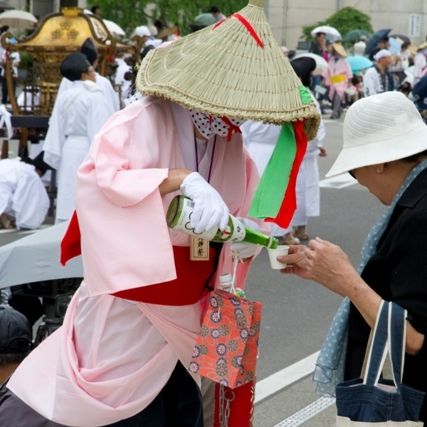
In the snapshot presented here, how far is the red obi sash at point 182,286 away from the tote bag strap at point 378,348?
2.65 ft

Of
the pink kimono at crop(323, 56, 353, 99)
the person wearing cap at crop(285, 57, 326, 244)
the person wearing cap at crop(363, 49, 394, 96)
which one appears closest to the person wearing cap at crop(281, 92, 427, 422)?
the person wearing cap at crop(285, 57, 326, 244)

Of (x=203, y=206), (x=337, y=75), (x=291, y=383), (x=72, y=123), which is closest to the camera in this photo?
(x=203, y=206)

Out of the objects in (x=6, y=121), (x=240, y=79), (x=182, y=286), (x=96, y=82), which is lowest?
(x=6, y=121)

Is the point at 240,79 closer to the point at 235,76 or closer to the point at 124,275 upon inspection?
the point at 235,76

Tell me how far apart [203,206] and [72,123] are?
7445 millimetres

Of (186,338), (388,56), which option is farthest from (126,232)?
(388,56)

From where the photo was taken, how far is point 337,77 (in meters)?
25.8

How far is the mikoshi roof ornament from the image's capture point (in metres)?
3.41

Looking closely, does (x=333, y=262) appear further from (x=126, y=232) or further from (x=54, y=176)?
(x=54, y=176)

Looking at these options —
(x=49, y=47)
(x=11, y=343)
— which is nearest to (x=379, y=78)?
(x=49, y=47)

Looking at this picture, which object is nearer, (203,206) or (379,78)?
(203,206)

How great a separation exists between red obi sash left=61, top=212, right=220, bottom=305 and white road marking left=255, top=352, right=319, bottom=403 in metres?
2.42

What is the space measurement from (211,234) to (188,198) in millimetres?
123

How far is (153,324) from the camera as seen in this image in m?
3.50
